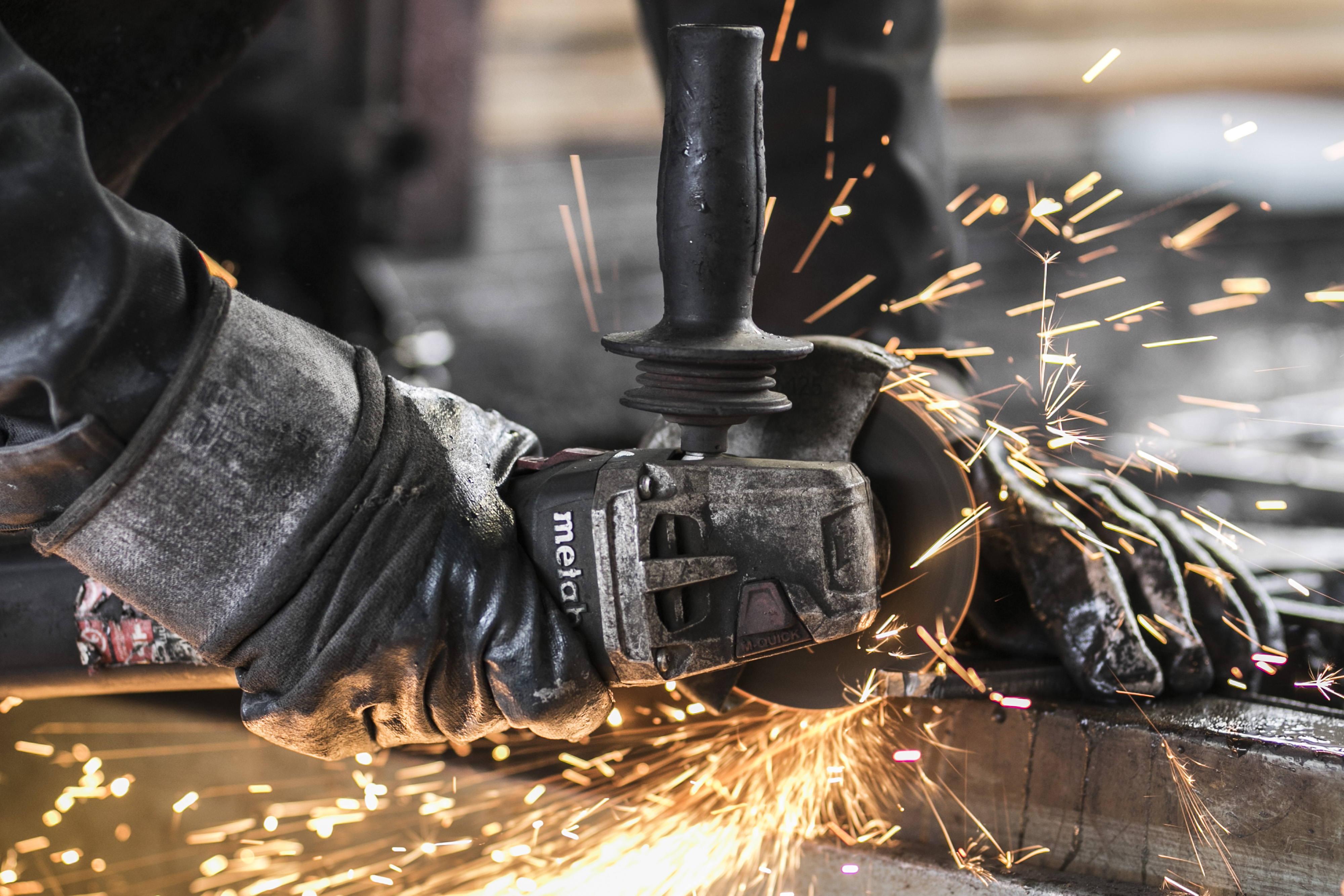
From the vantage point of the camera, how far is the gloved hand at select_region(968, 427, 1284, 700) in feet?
5.58

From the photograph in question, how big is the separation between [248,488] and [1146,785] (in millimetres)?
1383

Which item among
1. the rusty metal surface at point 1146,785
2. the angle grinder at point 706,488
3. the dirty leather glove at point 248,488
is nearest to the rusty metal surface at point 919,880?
the rusty metal surface at point 1146,785

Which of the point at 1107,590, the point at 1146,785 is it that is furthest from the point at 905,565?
the point at 1146,785

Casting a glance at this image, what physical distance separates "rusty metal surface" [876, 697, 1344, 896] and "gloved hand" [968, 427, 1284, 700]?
8 centimetres

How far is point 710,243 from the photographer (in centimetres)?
131

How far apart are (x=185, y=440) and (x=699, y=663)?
0.67 metres

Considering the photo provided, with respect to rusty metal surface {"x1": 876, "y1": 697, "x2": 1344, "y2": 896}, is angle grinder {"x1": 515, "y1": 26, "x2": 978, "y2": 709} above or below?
above

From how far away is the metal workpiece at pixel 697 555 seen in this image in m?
1.29

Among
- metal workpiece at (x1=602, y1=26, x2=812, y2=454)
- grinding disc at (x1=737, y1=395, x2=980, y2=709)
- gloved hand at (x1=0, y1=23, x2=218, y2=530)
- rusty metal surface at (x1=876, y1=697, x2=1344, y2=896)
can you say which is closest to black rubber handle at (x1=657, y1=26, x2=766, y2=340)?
metal workpiece at (x1=602, y1=26, x2=812, y2=454)

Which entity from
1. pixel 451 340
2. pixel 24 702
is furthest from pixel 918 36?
pixel 451 340

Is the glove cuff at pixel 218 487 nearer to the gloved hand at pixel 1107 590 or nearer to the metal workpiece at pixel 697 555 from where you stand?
the metal workpiece at pixel 697 555

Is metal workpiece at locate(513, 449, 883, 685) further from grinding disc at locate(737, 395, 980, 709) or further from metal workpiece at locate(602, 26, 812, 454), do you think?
grinding disc at locate(737, 395, 980, 709)

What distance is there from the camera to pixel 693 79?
128 cm

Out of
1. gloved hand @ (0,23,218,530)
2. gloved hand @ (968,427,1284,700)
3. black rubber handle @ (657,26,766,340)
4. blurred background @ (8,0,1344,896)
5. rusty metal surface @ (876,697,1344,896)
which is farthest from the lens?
blurred background @ (8,0,1344,896)
